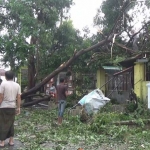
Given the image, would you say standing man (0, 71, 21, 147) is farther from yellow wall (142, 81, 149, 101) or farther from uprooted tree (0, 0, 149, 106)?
yellow wall (142, 81, 149, 101)

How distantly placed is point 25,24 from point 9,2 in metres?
1.39

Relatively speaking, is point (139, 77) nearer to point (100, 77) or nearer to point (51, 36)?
point (100, 77)

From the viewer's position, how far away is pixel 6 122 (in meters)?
6.30

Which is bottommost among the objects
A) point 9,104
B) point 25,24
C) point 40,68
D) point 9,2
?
point 9,104

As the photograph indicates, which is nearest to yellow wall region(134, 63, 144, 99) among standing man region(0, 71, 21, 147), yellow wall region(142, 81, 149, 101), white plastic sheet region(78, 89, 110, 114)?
yellow wall region(142, 81, 149, 101)

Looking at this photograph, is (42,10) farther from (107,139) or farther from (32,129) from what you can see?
(107,139)

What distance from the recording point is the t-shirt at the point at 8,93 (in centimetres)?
629

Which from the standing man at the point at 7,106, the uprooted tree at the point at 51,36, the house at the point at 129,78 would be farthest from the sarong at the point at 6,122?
the house at the point at 129,78

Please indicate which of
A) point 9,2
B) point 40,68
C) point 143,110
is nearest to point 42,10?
point 9,2

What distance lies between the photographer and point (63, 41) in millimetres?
20031

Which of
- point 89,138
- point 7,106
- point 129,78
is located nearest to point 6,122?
point 7,106

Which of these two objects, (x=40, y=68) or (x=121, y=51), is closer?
(x=121, y=51)

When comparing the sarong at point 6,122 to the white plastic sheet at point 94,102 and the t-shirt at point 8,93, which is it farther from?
the white plastic sheet at point 94,102

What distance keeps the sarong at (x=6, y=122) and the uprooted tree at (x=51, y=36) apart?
665 centimetres
